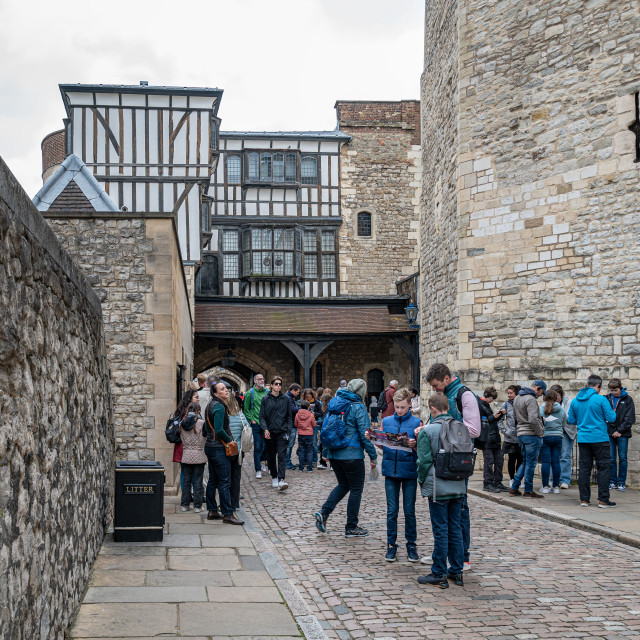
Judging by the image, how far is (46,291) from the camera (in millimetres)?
3900

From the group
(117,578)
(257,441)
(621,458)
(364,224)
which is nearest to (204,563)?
(117,578)

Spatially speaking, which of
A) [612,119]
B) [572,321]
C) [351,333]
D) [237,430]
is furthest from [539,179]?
[351,333]

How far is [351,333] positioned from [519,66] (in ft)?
44.2

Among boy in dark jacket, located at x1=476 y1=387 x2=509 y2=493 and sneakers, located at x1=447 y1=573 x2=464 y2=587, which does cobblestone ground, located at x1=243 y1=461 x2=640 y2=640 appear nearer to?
sneakers, located at x1=447 y1=573 x2=464 y2=587

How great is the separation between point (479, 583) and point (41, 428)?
3.52m

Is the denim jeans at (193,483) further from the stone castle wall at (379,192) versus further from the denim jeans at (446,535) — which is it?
the stone castle wall at (379,192)

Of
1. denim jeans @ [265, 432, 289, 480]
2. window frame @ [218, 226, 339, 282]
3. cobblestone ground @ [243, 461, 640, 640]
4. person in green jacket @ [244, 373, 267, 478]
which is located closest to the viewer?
cobblestone ground @ [243, 461, 640, 640]

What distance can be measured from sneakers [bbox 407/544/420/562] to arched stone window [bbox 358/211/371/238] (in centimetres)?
2377

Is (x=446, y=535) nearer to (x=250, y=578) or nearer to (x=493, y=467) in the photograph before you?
(x=250, y=578)

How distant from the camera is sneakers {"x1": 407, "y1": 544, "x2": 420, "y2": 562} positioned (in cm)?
639

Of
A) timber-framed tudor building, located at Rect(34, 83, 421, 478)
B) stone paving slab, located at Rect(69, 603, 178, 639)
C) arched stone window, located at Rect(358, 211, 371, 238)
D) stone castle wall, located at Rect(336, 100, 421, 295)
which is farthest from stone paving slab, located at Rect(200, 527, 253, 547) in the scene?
arched stone window, located at Rect(358, 211, 371, 238)

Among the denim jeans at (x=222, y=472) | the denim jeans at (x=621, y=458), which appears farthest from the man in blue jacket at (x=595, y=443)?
the denim jeans at (x=222, y=472)

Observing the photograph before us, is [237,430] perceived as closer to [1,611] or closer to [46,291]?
[46,291]

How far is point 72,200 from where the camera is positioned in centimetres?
1377
